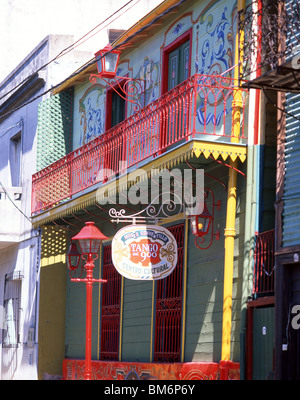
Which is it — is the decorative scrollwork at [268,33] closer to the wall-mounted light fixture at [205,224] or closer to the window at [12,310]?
the wall-mounted light fixture at [205,224]

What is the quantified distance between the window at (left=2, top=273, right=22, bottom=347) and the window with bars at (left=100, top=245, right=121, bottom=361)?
13.3ft

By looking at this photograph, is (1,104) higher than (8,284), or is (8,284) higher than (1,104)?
(1,104)

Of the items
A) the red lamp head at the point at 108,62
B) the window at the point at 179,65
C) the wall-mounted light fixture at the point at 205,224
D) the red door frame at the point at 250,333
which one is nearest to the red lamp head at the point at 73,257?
the red lamp head at the point at 108,62

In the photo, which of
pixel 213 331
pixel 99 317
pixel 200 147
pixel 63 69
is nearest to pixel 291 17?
pixel 200 147

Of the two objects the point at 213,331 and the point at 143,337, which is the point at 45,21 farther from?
the point at 213,331

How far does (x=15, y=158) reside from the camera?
2198 centimetres

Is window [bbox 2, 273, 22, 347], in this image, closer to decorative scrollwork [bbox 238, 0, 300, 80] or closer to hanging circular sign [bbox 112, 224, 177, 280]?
hanging circular sign [bbox 112, 224, 177, 280]

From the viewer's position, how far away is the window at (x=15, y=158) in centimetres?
2153

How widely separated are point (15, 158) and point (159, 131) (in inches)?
375

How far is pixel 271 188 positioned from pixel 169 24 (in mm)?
4160

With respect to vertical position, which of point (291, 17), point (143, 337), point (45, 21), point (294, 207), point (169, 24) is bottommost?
point (143, 337)

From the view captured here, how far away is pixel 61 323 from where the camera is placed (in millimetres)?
18719

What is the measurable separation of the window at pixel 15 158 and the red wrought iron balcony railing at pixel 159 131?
401 cm

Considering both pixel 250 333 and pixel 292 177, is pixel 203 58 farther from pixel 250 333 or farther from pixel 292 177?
pixel 250 333
